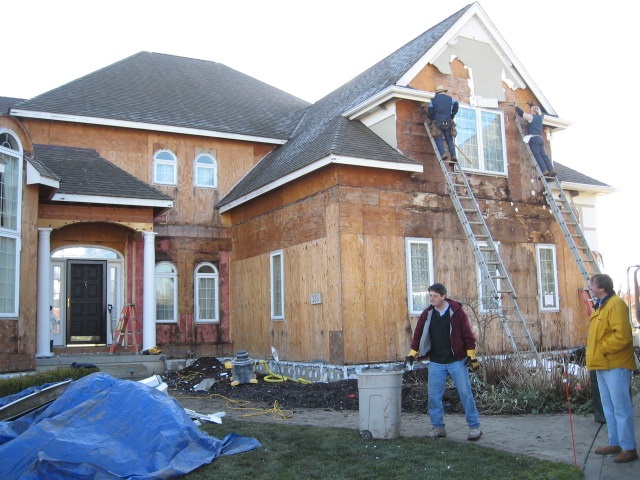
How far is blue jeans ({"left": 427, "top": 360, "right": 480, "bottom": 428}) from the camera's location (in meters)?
7.87

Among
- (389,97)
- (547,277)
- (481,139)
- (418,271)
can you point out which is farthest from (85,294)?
(547,277)

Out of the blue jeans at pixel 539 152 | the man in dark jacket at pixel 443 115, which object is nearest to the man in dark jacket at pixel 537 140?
the blue jeans at pixel 539 152

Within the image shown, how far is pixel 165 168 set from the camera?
18328mm

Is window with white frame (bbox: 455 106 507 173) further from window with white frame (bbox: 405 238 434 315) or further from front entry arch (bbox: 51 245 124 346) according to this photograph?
front entry arch (bbox: 51 245 124 346)

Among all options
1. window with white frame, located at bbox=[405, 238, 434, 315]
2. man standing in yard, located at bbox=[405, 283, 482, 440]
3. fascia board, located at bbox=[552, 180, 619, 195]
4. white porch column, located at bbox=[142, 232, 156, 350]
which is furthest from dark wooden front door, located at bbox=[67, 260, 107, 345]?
fascia board, located at bbox=[552, 180, 619, 195]

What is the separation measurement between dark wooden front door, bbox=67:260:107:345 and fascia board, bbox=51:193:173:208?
228 centimetres

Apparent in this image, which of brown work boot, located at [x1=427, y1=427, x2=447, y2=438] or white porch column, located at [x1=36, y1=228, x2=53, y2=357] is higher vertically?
white porch column, located at [x1=36, y1=228, x2=53, y2=357]

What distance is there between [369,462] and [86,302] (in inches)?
466

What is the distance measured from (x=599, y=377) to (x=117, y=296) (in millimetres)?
13104

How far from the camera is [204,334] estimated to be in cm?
1812

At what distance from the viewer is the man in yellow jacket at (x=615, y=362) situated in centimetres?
648

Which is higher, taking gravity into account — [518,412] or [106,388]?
[106,388]

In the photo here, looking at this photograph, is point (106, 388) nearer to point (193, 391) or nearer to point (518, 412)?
point (518, 412)

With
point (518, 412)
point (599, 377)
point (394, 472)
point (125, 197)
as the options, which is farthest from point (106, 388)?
point (125, 197)
